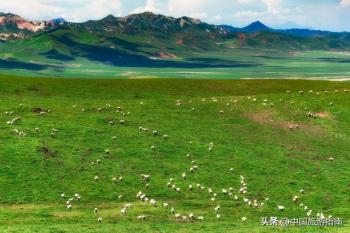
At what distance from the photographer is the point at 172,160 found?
2010 inches

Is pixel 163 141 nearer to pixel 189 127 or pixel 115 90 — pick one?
pixel 189 127

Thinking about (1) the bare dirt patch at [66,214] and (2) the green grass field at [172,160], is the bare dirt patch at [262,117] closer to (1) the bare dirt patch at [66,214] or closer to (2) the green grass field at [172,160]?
(2) the green grass field at [172,160]

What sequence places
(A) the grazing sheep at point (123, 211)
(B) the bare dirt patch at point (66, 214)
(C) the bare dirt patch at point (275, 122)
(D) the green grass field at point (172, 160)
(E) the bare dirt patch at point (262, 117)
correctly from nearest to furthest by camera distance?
(B) the bare dirt patch at point (66, 214) → (A) the grazing sheep at point (123, 211) → (D) the green grass field at point (172, 160) → (C) the bare dirt patch at point (275, 122) → (E) the bare dirt patch at point (262, 117)

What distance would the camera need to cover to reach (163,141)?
57.1m

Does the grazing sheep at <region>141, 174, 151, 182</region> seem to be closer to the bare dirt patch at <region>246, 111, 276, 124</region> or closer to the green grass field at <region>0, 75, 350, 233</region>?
the green grass field at <region>0, 75, 350, 233</region>

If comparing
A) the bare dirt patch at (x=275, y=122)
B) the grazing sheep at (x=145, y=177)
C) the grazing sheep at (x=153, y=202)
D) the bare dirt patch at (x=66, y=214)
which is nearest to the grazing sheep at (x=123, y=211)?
the bare dirt patch at (x=66, y=214)

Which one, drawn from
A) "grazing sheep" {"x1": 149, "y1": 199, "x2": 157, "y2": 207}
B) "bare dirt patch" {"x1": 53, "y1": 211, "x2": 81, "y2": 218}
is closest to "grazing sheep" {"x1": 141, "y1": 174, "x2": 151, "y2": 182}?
"grazing sheep" {"x1": 149, "y1": 199, "x2": 157, "y2": 207}

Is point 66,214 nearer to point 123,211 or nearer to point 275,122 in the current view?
point 123,211

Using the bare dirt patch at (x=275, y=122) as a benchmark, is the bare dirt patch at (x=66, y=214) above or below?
below

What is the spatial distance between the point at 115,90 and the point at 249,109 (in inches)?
1315

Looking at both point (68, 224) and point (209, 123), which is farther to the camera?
point (209, 123)

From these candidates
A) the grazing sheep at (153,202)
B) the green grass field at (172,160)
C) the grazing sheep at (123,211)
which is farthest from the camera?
the grazing sheep at (153,202)

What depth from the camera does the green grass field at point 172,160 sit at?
3691 centimetres

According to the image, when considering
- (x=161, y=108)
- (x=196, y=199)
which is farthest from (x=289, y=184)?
(x=161, y=108)
